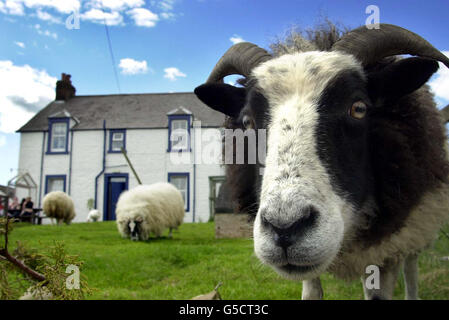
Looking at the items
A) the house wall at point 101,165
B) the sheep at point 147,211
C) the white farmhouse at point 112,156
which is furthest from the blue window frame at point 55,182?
the sheep at point 147,211

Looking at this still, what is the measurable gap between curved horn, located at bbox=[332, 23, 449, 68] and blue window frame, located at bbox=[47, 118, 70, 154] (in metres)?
21.6

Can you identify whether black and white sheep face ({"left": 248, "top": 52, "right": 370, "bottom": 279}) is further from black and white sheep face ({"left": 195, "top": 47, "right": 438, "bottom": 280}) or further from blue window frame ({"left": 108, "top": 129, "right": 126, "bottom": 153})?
blue window frame ({"left": 108, "top": 129, "right": 126, "bottom": 153})

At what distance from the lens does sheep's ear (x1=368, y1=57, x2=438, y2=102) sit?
7.80 ft

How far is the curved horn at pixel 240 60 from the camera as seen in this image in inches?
109

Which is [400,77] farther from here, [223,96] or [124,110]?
[124,110]

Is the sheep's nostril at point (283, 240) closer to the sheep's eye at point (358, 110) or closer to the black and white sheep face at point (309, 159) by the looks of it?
the black and white sheep face at point (309, 159)

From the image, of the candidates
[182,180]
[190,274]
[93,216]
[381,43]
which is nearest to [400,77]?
[381,43]

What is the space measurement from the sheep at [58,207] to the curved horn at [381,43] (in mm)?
15962

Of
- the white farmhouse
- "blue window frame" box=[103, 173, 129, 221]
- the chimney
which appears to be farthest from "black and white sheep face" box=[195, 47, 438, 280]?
the chimney

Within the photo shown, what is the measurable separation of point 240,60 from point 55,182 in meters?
21.2

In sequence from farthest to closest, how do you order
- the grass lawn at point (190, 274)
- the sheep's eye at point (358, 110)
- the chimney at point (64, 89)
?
1. the chimney at point (64, 89)
2. the grass lawn at point (190, 274)
3. the sheep's eye at point (358, 110)

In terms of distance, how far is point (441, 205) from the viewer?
287cm

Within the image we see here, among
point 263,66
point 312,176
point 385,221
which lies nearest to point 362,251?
point 385,221

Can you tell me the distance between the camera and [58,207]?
15.7 m
